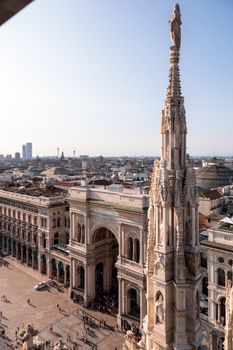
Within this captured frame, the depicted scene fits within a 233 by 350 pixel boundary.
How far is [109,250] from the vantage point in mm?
46875

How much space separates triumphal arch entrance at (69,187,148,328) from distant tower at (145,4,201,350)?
72.2ft

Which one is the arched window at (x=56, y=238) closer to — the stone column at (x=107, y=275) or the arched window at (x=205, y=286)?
the stone column at (x=107, y=275)

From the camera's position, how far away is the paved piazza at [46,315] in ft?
123

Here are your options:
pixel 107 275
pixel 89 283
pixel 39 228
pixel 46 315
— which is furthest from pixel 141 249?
pixel 39 228

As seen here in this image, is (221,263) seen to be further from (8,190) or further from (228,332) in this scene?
(8,190)

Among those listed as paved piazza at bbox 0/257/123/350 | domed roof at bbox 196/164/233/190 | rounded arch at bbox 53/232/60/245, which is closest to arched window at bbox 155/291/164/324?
paved piazza at bbox 0/257/123/350

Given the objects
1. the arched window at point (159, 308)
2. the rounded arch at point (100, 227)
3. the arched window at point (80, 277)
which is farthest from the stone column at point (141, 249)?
the arched window at point (159, 308)

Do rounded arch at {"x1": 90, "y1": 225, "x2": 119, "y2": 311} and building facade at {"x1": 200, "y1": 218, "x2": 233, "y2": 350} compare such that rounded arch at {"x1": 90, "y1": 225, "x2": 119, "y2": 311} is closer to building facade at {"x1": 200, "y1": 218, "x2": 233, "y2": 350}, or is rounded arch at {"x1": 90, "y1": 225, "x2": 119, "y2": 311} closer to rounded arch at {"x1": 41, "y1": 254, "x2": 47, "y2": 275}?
rounded arch at {"x1": 41, "y1": 254, "x2": 47, "y2": 275}

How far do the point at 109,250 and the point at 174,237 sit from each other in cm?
3436

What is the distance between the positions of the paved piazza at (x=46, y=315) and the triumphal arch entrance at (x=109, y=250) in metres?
2.20

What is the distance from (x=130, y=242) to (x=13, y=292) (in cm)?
2351

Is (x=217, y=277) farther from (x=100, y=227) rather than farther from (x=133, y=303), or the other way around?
(x=100, y=227)

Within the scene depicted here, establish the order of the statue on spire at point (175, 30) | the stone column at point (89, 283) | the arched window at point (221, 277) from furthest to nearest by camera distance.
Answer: the stone column at point (89, 283) → the arched window at point (221, 277) → the statue on spire at point (175, 30)

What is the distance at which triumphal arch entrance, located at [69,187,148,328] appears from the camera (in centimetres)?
3725
